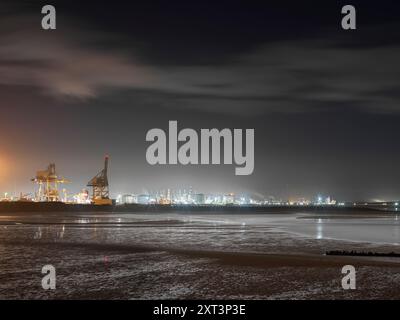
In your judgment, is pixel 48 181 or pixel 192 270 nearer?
pixel 192 270

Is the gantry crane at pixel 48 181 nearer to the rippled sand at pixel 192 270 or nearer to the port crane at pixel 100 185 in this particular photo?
the port crane at pixel 100 185

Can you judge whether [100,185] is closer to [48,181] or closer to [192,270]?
[48,181]

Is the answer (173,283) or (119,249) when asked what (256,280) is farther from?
(119,249)

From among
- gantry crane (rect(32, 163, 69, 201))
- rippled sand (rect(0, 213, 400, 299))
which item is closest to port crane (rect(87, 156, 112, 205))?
gantry crane (rect(32, 163, 69, 201))

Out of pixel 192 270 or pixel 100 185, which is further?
pixel 100 185

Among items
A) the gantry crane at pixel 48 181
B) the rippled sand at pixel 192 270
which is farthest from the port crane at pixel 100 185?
the rippled sand at pixel 192 270

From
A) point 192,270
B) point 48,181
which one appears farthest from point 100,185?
point 192,270

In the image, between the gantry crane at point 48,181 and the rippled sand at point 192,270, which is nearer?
the rippled sand at point 192,270

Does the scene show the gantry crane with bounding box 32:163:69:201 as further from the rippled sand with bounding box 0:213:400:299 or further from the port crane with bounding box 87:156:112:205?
the rippled sand with bounding box 0:213:400:299

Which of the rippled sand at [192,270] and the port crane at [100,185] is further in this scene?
the port crane at [100,185]
